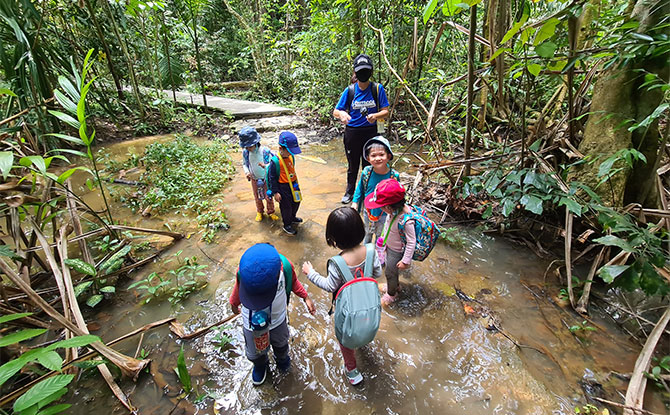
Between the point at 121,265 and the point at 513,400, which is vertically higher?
the point at 121,265

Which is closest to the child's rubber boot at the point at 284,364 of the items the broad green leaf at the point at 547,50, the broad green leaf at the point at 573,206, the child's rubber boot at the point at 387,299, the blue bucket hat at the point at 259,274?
the blue bucket hat at the point at 259,274

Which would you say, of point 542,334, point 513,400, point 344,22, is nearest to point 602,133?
point 542,334

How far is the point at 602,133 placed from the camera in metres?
2.89

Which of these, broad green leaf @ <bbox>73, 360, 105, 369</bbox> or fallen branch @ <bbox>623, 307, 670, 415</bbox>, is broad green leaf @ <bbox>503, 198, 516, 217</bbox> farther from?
broad green leaf @ <bbox>73, 360, 105, 369</bbox>

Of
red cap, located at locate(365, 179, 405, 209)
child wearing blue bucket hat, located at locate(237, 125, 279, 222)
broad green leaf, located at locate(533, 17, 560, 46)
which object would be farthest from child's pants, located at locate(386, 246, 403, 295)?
child wearing blue bucket hat, located at locate(237, 125, 279, 222)

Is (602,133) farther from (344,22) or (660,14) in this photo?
(344,22)

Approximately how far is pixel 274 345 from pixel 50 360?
3.99ft

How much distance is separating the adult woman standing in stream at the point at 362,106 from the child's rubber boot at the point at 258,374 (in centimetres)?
294

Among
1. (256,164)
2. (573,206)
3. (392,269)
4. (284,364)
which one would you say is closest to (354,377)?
(284,364)

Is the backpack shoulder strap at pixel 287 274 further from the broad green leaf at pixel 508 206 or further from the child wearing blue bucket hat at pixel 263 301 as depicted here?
the broad green leaf at pixel 508 206

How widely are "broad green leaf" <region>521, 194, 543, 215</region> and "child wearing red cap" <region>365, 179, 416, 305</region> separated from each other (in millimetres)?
1111

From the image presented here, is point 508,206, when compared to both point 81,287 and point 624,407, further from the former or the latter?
point 81,287

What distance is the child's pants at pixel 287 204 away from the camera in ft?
12.3

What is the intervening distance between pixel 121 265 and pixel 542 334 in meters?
4.04
